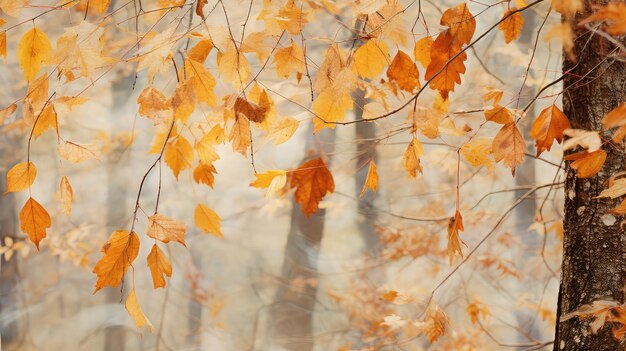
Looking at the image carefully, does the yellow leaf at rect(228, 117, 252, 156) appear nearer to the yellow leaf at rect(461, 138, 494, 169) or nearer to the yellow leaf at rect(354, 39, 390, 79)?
the yellow leaf at rect(354, 39, 390, 79)

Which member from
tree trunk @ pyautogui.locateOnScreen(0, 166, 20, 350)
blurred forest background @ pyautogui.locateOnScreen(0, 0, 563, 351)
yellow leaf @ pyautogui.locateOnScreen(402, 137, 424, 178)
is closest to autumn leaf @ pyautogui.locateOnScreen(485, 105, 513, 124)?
yellow leaf @ pyautogui.locateOnScreen(402, 137, 424, 178)

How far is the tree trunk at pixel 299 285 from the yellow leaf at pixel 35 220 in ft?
5.61

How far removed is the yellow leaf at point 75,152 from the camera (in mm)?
865

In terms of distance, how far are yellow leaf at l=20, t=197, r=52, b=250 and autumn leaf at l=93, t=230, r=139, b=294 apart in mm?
104

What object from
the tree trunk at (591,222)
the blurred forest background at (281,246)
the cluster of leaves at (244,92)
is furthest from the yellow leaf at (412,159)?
the blurred forest background at (281,246)

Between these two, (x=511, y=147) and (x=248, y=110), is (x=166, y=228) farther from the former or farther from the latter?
(x=511, y=147)

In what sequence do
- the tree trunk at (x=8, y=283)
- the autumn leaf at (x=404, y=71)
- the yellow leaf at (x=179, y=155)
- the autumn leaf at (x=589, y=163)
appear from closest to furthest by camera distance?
the autumn leaf at (x=589, y=163), the autumn leaf at (x=404, y=71), the yellow leaf at (x=179, y=155), the tree trunk at (x=8, y=283)

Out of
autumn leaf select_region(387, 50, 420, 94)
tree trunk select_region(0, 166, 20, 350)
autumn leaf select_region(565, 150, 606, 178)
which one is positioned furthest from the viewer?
tree trunk select_region(0, 166, 20, 350)

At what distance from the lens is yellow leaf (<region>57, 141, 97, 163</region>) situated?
2.84ft

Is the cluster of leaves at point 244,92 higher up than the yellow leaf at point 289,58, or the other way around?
the yellow leaf at point 289,58

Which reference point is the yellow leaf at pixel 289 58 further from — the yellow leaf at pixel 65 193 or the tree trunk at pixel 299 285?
the tree trunk at pixel 299 285

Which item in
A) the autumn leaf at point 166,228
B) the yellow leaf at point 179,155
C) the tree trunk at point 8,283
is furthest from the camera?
the tree trunk at point 8,283

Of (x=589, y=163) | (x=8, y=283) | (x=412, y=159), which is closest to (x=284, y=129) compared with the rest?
(x=412, y=159)

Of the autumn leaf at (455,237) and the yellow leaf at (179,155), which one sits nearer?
the autumn leaf at (455,237)
